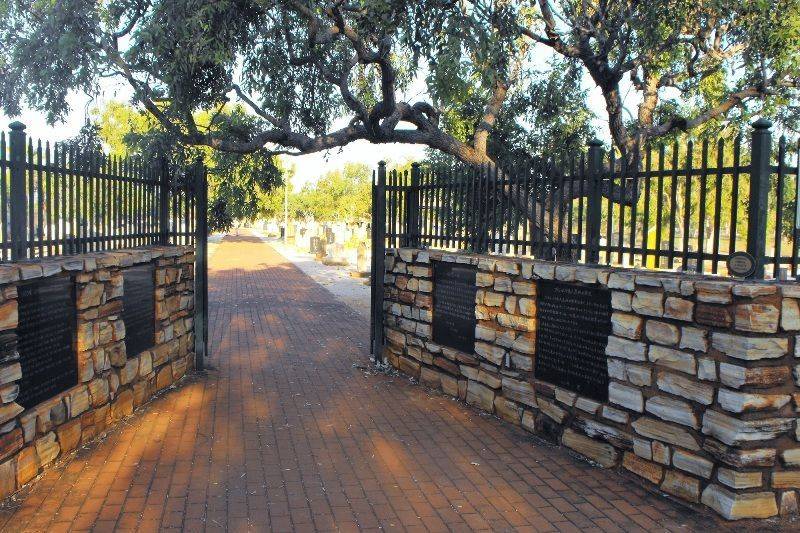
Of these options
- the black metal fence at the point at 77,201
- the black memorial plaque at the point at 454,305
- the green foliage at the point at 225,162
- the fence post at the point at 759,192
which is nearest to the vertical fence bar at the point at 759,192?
the fence post at the point at 759,192

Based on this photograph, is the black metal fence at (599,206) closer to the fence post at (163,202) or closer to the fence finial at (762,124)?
the fence finial at (762,124)

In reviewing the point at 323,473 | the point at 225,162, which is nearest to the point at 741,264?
the point at 323,473

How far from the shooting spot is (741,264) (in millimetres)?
4172

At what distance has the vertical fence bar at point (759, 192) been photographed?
4074mm

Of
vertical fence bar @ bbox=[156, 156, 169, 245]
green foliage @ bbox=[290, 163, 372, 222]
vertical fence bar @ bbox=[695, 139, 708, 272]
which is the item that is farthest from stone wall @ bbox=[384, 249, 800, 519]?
green foliage @ bbox=[290, 163, 372, 222]

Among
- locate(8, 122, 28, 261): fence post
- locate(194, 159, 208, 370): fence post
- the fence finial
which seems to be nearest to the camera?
the fence finial

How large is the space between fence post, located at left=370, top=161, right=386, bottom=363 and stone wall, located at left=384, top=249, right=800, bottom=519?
3054mm

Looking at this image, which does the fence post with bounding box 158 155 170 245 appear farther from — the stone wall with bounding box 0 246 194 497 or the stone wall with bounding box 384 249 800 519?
the stone wall with bounding box 384 249 800 519

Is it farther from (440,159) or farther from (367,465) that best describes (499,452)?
(440,159)

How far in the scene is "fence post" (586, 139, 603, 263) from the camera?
528cm

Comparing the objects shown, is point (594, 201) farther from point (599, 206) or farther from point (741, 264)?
point (741, 264)

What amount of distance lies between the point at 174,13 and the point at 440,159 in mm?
6130

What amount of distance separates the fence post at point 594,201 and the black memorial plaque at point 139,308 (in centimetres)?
451

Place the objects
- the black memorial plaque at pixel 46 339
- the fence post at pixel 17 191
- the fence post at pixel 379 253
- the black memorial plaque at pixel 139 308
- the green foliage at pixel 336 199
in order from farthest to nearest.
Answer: the green foliage at pixel 336 199, the fence post at pixel 379 253, the black memorial plaque at pixel 139 308, the fence post at pixel 17 191, the black memorial plaque at pixel 46 339
